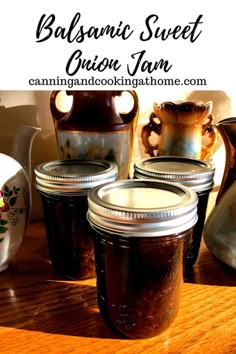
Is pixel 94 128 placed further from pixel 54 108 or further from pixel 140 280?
pixel 140 280

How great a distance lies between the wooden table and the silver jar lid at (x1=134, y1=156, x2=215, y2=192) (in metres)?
0.13

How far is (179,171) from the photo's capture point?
560 mm

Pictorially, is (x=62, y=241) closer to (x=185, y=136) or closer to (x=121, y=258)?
(x=121, y=258)

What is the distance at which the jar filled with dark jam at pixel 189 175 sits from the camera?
1.70 feet

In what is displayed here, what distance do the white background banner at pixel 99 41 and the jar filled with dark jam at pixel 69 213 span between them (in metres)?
0.19

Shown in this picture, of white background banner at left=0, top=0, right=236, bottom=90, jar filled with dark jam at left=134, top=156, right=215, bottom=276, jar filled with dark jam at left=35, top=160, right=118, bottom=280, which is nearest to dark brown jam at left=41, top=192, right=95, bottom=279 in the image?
jar filled with dark jam at left=35, top=160, right=118, bottom=280

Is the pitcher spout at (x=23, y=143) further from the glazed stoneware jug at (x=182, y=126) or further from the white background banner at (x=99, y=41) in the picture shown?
the glazed stoneware jug at (x=182, y=126)

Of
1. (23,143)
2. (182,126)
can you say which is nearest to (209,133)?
(182,126)

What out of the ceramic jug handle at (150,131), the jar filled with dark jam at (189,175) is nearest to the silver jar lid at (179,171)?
the jar filled with dark jam at (189,175)

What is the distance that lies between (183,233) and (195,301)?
129 millimetres

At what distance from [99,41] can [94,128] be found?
0.53 ft

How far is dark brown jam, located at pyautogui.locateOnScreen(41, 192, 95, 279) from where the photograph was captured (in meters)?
0.52

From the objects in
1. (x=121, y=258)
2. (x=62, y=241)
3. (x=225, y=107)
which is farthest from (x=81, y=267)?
(x=225, y=107)

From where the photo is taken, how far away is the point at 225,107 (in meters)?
0.91
